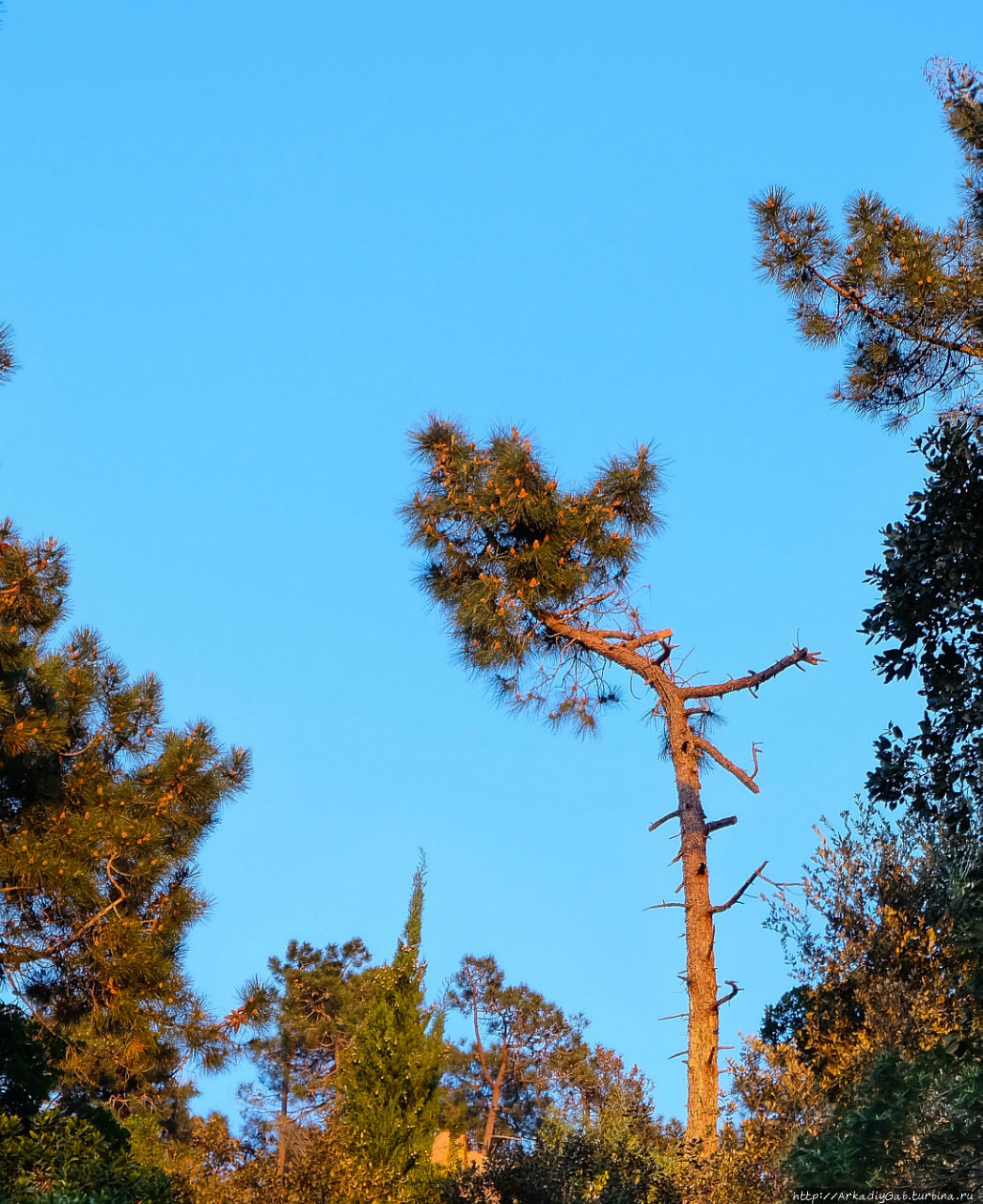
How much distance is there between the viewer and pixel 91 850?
15.7 meters

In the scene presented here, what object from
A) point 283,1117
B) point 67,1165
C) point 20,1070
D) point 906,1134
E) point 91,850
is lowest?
point 67,1165

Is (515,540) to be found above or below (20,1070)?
above

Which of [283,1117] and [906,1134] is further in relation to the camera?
[283,1117]

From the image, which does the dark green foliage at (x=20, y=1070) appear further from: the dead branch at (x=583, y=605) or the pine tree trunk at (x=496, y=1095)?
the pine tree trunk at (x=496, y=1095)

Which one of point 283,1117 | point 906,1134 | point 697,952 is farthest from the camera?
point 283,1117

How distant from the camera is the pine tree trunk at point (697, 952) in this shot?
13.1 meters

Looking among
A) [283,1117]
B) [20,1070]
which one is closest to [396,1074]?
[20,1070]

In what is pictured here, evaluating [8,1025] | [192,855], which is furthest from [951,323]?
[192,855]

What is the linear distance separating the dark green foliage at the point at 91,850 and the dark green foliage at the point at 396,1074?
264 cm

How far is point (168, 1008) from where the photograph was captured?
17.3 meters

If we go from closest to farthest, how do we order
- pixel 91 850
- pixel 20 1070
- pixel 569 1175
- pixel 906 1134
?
pixel 906 1134 < pixel 20 1070 < pixel 569 1175 < pixel 91 850

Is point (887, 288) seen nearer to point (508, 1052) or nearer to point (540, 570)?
point (540, 570)

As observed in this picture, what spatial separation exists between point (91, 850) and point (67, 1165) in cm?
756

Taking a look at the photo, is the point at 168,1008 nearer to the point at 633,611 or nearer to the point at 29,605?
the point at 29,605
